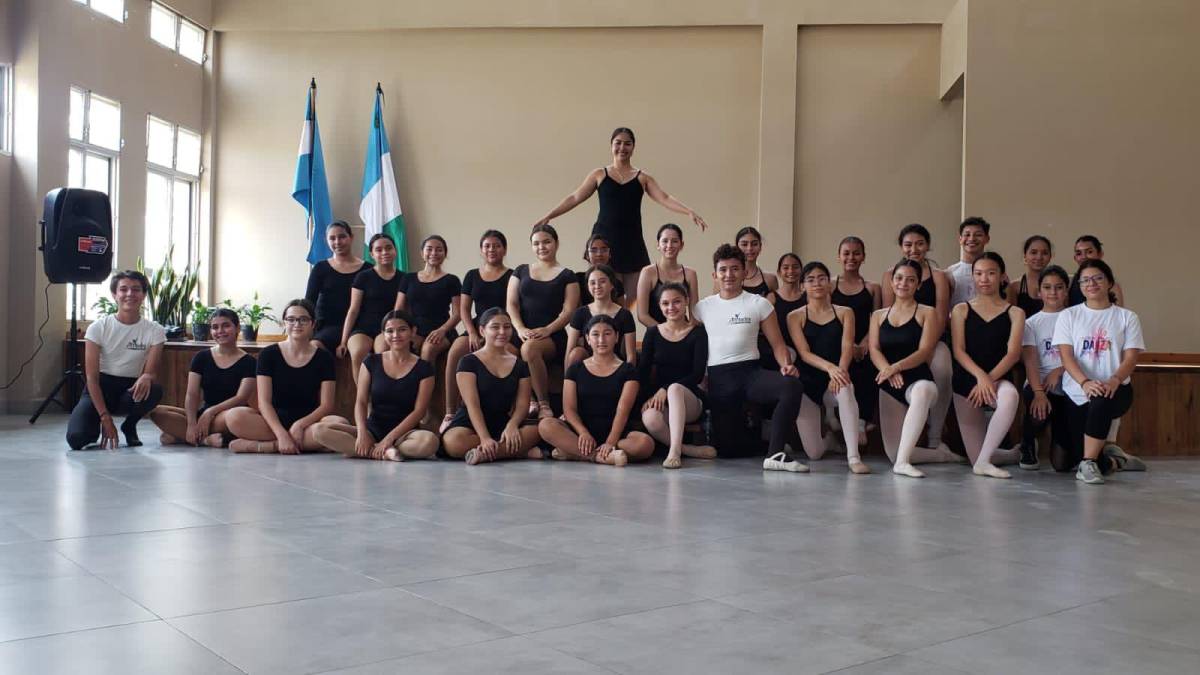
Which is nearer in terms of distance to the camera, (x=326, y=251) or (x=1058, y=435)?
(x=1058, y=435)

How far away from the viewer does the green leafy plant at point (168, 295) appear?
29.6 feet

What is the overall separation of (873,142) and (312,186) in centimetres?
532

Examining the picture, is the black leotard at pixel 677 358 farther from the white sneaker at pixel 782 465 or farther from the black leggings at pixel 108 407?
the black leggings at pixel 108 407

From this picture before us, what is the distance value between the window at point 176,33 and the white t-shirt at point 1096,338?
324 inches

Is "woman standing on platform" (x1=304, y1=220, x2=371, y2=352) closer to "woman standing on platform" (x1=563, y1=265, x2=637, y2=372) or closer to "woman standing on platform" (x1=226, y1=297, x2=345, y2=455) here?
"woman standing on platform" (x1=226, y1=297, x2=345, y2=455)

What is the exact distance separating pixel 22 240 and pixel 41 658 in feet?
23.2

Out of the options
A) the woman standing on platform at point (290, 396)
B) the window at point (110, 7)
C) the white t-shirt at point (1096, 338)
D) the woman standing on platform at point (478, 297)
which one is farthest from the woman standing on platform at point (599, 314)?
the window at point (110, 7)

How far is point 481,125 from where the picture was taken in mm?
10273

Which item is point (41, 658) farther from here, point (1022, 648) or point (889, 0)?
point (889, 0)

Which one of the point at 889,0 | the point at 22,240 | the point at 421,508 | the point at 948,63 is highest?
the point at 889,0

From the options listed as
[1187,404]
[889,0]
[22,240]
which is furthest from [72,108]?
[1187,404]

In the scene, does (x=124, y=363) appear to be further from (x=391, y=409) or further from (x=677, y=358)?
(x=677, y=358)

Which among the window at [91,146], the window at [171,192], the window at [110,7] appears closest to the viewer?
the window at [91,146]

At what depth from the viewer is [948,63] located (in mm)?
9367
